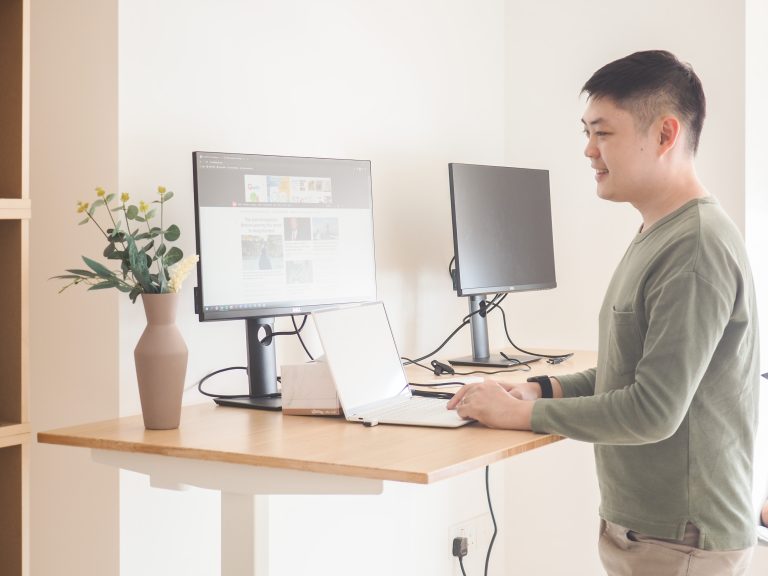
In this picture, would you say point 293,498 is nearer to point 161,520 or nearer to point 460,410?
point 161,520

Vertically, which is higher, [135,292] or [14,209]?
[14,209]

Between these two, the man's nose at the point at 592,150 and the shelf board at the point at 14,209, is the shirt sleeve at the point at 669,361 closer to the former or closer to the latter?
the man's nose at the point at 592,150

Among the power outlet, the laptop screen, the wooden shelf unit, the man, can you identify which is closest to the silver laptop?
the laptop screen

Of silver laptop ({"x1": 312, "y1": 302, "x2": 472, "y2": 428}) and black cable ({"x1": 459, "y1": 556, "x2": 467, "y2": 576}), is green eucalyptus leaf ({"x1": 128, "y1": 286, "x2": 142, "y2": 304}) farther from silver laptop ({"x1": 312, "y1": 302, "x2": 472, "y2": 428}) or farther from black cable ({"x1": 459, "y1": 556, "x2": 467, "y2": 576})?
black cable ({"x1": 459, "y1": 556, "x2": 467, "y2": 576})

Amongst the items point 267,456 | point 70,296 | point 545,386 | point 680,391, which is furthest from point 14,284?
point 680,391

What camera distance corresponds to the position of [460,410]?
1.72 m

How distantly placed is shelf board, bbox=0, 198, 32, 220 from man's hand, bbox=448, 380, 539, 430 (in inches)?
32.1

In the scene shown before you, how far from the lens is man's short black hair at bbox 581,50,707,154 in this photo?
161cm

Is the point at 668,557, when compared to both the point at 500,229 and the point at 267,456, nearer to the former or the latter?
the point at 267,456

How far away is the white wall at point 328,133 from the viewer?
1980mm

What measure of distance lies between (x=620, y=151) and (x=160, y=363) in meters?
0.87

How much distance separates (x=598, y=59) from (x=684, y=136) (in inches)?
60.9

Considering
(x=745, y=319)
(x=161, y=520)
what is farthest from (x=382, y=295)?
(x=745, y=319)

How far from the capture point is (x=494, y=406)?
1.67 metres
